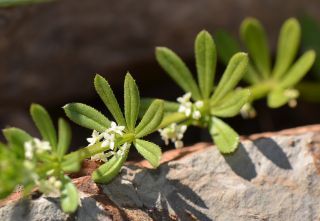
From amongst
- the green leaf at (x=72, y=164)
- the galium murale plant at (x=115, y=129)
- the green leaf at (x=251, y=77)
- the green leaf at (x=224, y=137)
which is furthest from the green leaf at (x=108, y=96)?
the green leaf at (x=251, y=77)

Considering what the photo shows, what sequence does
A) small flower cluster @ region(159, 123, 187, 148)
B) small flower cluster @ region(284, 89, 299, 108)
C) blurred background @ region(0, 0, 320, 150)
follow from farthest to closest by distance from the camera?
1. blurred background @ region(0, 0, 320, 150)
2. small flower cluster @ region(284, 89, 299, 108)
3. small flower cluster @ region(159, 123, 187, 148)

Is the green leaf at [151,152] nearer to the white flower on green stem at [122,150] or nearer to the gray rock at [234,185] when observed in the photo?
the white flower on green stem at [122,150]

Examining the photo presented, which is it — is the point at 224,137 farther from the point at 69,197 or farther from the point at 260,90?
the point at 69,197

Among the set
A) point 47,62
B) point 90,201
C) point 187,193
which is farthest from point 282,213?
point 47,62

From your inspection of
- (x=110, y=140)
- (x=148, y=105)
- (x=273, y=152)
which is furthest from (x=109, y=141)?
(x=273, y=152)

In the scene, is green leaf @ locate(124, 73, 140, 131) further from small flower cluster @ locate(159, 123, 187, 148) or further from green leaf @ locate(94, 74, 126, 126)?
small flower cluster @ locate(159, 123, 187, 148)

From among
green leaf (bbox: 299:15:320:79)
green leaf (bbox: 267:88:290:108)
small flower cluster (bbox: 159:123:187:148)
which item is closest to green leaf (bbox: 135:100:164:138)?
small flower cluster (bbox: 159:123:187:148)
